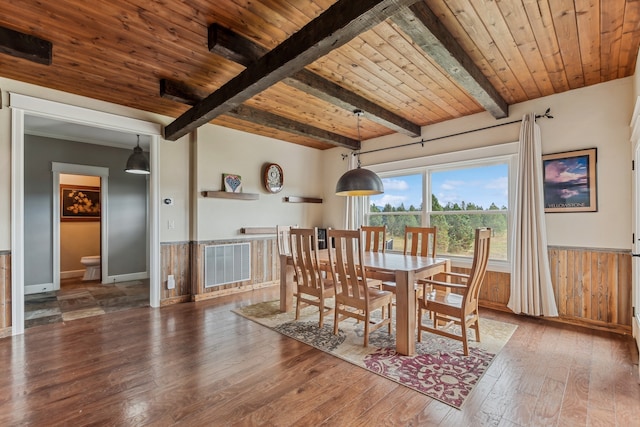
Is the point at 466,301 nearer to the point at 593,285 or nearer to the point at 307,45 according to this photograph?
the point at 593,285

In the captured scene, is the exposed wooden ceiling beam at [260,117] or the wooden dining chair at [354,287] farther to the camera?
the exposed wooden ceiling beam at [260,117]

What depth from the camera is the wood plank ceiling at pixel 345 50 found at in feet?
6.93

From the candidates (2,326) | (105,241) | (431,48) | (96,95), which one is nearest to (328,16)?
(431,48)

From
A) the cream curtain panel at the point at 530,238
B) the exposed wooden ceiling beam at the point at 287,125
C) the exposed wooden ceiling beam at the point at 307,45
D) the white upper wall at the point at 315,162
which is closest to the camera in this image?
the exposed wooden ceiling beam at the point at 307,45

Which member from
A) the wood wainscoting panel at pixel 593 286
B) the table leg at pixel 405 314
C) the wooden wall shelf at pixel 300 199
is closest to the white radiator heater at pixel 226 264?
the wooden wall shelf at pixel 300 199

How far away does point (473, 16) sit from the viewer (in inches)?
87.6

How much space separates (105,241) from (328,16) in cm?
578

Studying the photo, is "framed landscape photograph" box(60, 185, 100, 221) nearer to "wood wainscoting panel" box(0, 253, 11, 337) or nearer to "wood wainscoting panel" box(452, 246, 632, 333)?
"wood wainscoting panel" box(0, 253, 11, 337)

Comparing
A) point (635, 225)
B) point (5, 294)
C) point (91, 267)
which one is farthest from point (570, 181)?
point (91, 267)

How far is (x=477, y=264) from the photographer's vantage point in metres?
2.53

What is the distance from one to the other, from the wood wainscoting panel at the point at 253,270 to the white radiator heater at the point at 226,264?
0.06m

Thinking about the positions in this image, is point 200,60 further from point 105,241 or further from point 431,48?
point 105,241

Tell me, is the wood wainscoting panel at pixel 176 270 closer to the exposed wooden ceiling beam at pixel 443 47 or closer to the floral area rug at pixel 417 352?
the floral area rug at pixel 417 352

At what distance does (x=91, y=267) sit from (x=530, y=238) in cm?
726
